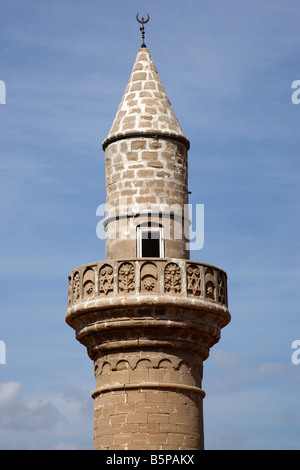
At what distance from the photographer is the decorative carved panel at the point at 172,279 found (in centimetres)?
2005

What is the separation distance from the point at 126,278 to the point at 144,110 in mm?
3803

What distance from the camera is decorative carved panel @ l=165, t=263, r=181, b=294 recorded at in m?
Result: 20.0

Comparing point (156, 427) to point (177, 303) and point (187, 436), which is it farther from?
point (177, 303)

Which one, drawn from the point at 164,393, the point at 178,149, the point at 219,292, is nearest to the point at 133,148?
the point at 178,149

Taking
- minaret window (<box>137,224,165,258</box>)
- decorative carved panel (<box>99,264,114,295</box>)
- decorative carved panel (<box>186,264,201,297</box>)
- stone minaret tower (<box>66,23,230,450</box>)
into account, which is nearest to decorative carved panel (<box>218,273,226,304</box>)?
stone minaret tower (<box>66,23,230,450</box>)

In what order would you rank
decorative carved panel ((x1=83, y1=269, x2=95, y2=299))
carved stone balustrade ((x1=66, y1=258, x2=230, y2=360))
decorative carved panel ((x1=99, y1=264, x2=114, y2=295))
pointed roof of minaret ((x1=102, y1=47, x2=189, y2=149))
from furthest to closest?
pointed roof of minaret ((x1=102, y1=47, x2=189, y2=149))
decorative carved panel ((x1=83, y1=269, x2=95, y2=299))
decorative carved panel ((x1=99, y1=264, x2=114, y2=295))
carved stone balustrade ((x1=66, y1=258, x2=230, y2=360))

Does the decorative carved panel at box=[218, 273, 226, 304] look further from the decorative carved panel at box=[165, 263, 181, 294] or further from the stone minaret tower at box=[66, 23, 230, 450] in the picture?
the decorative carved panel at box=[165, 263, 181, 294]

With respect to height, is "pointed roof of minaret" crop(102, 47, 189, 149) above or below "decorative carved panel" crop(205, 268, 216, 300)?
above

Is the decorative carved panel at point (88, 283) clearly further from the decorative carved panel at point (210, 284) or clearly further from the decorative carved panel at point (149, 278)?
the decorative carved panel at point (210, 284)

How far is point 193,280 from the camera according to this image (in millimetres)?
20359

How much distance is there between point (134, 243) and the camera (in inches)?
826

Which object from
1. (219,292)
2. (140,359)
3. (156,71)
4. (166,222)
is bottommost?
(140,359)

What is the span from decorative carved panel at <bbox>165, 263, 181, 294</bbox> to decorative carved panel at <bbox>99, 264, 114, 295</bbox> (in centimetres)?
103

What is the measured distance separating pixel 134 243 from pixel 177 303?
1714 millimetres
